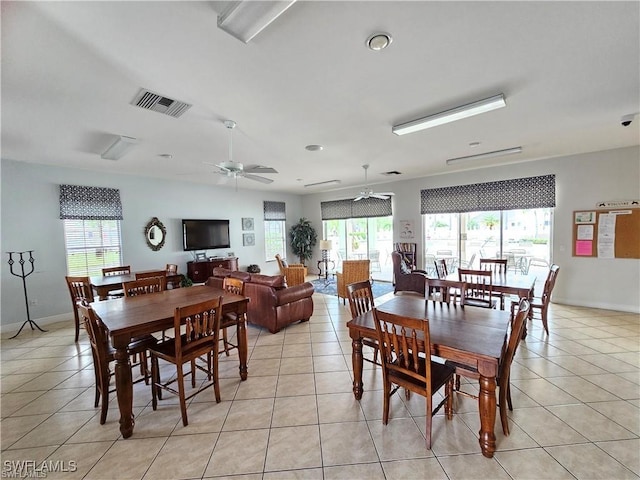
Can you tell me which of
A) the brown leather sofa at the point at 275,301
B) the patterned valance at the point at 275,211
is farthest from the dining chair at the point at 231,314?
the patterned valance at the point at 275,211

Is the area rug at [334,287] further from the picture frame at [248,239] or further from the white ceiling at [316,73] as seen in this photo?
the white ceiling at [316,73]

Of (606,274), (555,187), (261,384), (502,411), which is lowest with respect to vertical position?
(261,384)

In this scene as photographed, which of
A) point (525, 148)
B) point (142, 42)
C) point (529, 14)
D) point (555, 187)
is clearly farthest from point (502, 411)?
point (555, 187)

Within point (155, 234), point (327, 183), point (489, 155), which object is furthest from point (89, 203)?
point (489, 155)

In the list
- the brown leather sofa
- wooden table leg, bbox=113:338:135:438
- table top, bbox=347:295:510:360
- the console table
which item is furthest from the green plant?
wooden table leg, bbox=113:338:135:438

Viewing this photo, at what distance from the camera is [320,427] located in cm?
215

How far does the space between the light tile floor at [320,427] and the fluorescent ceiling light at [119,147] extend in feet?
9.42

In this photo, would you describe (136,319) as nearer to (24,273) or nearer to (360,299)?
(360,299)

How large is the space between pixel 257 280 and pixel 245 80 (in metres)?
2.94

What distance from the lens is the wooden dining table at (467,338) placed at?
69.5 inches

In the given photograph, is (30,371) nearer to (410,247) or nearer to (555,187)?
(410,247)

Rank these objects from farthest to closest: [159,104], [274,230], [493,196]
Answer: [274,230] < [493,196] < [159,104]

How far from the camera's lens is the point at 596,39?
6.07 ft

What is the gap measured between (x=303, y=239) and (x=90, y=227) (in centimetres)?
546
